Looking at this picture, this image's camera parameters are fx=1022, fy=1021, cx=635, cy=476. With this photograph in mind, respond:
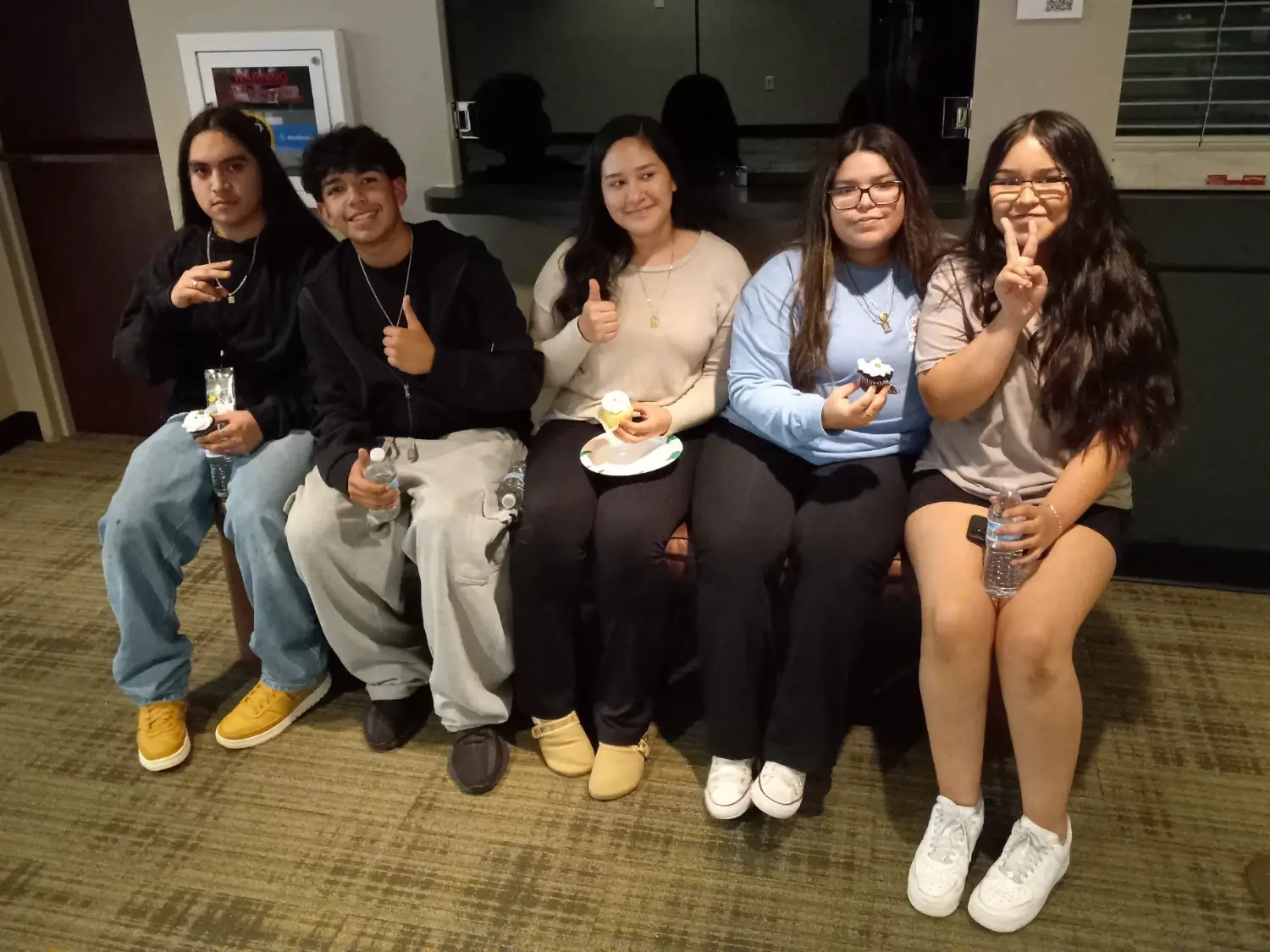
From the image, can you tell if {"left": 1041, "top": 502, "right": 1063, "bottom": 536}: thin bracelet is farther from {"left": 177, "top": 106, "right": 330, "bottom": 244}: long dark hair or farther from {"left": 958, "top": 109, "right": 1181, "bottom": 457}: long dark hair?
{"left": 177, "top": 106, "right": 330, "bottom": 244}: long dark hair


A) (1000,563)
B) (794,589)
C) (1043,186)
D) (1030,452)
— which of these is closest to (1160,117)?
(1043,186)

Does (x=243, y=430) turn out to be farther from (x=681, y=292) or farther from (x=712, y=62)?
(x=712, y=62)

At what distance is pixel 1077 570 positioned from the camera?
157 cm

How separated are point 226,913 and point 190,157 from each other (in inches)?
55.9

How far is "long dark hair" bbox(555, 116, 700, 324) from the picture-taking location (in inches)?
76.9

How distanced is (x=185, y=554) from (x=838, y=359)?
133 cm

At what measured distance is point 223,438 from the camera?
1973mm

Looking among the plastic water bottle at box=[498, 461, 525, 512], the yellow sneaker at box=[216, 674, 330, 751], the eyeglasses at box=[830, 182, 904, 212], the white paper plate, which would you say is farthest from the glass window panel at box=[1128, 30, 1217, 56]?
the yellow sneaker at box=[216, 674, 330, 751]

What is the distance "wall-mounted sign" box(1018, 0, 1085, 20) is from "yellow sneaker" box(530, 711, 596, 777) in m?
1.62

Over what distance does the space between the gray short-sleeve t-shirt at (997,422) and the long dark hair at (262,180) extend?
1268 millimetres

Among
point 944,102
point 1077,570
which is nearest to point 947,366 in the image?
point 1077,570

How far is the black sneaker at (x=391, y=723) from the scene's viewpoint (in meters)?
1.98

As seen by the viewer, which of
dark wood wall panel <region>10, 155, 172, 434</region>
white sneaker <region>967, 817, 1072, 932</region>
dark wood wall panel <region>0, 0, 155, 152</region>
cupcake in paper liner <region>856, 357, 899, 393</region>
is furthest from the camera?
dark wood wall panel <region>10, 155, 172, 434</region>

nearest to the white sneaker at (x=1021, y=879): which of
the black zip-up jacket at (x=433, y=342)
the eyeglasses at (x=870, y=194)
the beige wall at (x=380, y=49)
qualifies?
the eyeglasses at (x=870, y=194)
